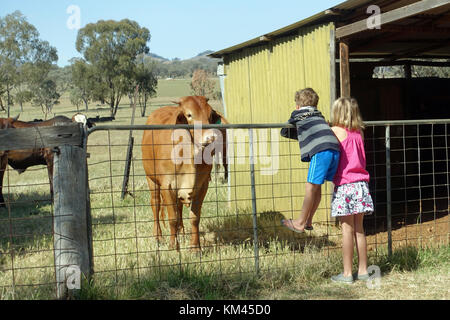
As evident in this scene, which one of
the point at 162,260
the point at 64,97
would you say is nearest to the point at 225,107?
the point at 162,260

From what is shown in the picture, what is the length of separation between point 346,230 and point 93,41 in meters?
55.7

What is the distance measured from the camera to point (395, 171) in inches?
488

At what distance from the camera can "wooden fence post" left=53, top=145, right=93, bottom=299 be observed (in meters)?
4.48

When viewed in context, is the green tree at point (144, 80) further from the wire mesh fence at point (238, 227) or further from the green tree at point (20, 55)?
the wire mesh fence at point (238, 227)

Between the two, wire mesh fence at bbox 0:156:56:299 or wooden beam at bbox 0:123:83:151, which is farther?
wire mesh fence at bbox 0:156:56:299

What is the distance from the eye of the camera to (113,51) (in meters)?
56.6

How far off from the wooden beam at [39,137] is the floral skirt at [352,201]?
8.49ft

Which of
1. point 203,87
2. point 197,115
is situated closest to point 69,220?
point 197,115

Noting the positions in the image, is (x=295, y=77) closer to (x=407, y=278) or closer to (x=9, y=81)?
(x=407, y=278)

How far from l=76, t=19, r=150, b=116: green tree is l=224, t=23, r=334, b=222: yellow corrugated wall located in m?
44.6

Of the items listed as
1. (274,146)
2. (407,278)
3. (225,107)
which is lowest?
(407,278)

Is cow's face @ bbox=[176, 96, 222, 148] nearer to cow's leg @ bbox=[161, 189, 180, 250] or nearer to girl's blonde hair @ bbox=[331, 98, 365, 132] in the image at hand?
cow's leg @ bbox=[161, 189, 180, 250]

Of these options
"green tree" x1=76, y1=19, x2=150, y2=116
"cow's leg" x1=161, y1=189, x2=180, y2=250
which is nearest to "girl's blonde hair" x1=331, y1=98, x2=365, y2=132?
"cow's leg" x1=161, y1=189, x2=180, y2=250

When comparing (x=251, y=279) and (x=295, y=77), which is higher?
(x=295, y=77)
